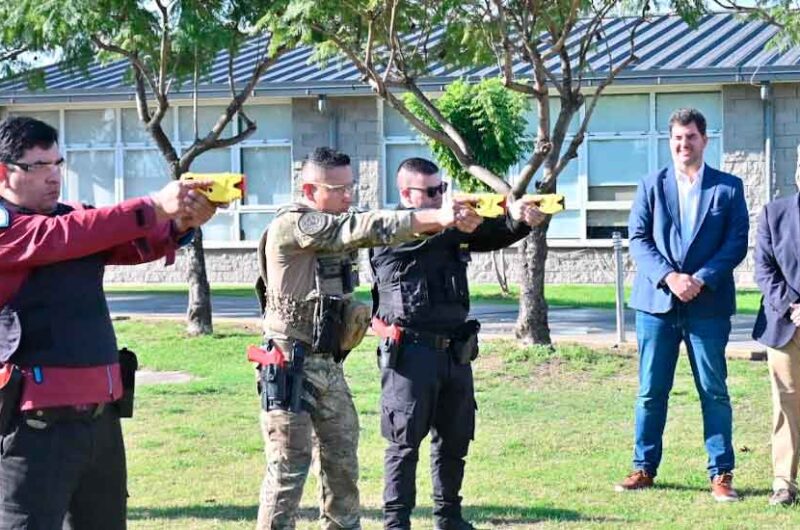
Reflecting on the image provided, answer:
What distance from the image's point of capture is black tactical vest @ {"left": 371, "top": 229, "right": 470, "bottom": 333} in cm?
680

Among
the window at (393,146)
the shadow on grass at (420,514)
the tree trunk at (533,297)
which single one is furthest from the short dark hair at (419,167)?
the window at (393,146)

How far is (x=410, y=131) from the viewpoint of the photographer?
971 inches

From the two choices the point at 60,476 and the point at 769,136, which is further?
the point at 769,136

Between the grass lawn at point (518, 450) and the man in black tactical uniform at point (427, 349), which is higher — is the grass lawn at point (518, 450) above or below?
below

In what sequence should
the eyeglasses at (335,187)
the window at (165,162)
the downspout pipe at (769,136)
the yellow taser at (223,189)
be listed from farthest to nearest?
the window at (165,162) → the downspout pipe at (769,136) → the eyeglasses at (335,187) → the yellow taser at (223,189)

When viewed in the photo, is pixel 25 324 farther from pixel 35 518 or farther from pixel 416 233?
pixel 416 233

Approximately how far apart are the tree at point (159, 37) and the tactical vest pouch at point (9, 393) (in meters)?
8.13

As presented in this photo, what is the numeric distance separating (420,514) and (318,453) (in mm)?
1628

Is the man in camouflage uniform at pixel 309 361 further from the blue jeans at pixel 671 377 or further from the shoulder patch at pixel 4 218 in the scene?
the blue jeans at pixel 671 377

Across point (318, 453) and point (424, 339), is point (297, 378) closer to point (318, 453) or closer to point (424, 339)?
point (318, 453)

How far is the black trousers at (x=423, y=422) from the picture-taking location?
6.72 metres

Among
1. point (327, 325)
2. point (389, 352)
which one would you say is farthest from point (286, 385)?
point (389, 352)

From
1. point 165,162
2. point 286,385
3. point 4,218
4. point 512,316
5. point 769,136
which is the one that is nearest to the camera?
point 4,218

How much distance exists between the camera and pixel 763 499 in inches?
300
